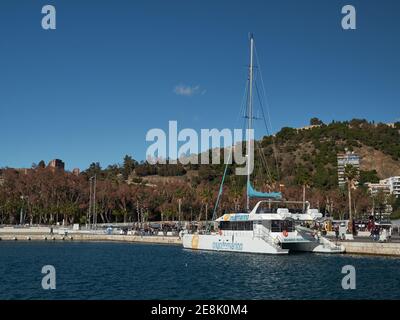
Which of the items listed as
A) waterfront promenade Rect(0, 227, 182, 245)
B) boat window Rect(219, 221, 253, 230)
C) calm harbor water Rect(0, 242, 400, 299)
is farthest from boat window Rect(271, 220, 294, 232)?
waterfront promenade Rect(0, 227, 182, 245)

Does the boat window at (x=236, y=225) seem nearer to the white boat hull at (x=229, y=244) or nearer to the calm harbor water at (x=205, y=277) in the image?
the white boat hull at (x=229, y=244)

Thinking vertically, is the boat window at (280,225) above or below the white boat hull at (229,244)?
above

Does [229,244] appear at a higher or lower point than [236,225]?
lower

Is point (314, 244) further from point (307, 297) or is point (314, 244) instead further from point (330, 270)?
point (307, 297)

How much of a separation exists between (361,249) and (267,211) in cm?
1052

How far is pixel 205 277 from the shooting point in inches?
1483

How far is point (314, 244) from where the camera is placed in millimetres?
56188

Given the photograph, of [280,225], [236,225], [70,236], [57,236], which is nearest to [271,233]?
[280,225]

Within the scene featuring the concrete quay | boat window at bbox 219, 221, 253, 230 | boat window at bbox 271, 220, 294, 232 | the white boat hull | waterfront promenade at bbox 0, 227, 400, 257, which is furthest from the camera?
the concrete quay

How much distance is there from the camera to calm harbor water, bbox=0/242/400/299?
3045 centimetres

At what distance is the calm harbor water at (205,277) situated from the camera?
3045 centimetres

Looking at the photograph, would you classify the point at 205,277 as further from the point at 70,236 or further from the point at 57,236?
the point at 57,236

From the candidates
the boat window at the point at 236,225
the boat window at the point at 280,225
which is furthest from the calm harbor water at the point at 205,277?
the boat window at the point at 236,225

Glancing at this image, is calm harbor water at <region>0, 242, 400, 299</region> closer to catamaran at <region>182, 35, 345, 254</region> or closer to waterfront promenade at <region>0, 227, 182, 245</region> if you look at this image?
catamaran at <region>182, 35, 345, 254</region>
